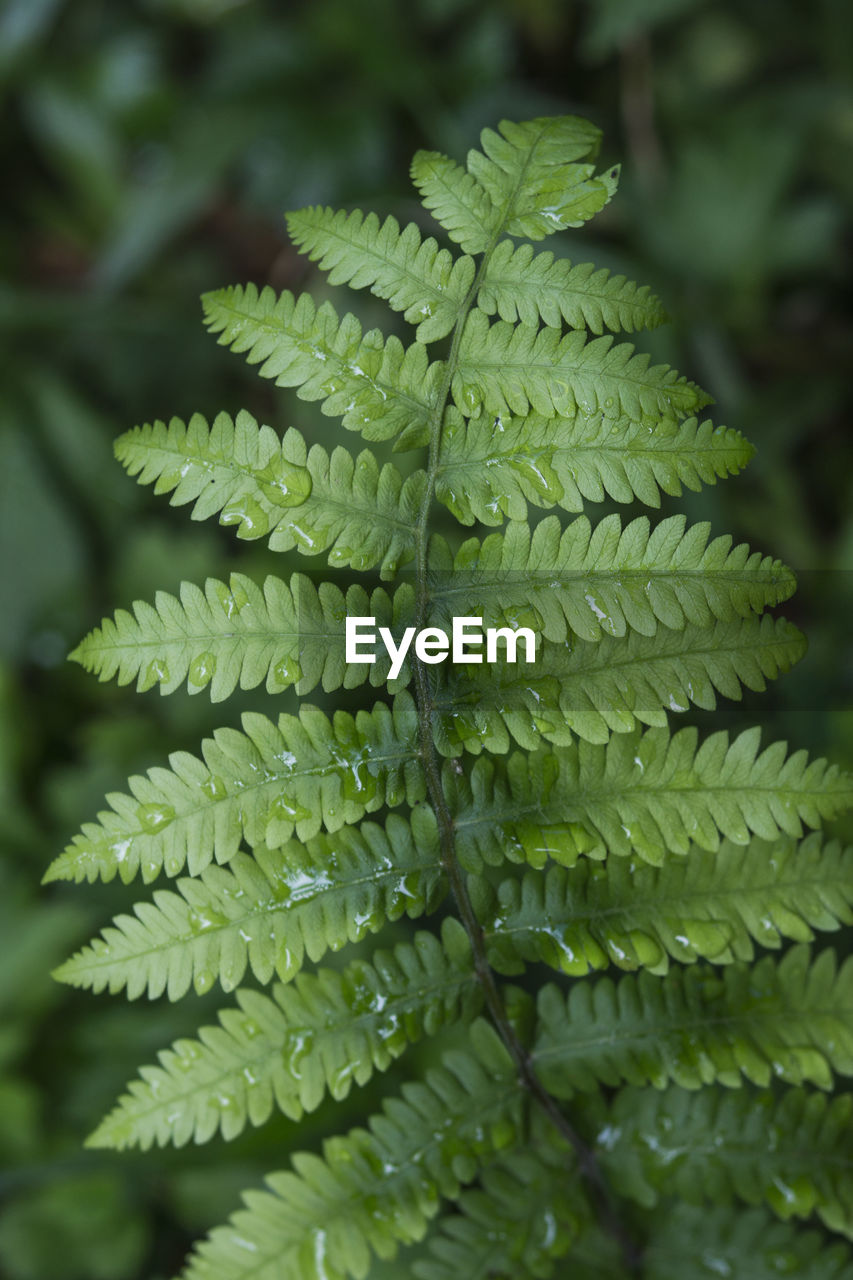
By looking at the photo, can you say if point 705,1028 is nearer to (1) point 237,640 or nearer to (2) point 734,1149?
(2) point 734,1149

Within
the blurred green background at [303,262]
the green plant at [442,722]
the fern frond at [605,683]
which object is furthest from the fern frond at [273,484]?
the blurred green background at [303,262]

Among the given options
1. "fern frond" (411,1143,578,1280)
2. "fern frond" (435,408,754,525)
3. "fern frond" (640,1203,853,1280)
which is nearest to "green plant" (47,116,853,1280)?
"fern frond" (435,408,754,525)

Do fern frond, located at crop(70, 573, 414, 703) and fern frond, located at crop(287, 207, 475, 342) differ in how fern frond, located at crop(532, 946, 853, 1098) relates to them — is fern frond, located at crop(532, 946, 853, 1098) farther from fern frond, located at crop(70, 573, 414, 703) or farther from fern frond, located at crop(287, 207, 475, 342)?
fern frond, located at crop(287, 207, 475, 342)

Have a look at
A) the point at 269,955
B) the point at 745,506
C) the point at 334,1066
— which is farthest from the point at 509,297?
the point at 745,506

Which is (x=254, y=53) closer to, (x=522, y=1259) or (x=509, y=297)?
(x=509, y=297)

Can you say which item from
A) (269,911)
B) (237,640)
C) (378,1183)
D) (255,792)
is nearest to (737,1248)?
(378,1183)
